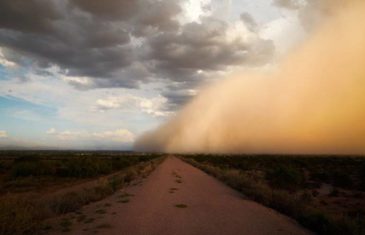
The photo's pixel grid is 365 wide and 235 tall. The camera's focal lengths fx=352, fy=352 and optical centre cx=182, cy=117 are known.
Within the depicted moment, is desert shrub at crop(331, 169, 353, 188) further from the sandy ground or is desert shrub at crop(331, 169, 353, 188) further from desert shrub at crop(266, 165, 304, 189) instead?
the sandy ground

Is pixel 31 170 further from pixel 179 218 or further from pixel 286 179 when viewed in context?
pixel 179 218

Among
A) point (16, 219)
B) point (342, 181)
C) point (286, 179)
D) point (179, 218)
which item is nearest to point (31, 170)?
point (286, 179)

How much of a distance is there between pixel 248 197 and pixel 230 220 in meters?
6.95

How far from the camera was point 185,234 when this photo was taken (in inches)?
Result: 397

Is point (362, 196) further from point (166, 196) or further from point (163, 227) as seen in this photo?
point (163, 227)

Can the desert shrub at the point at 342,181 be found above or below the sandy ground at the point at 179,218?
above

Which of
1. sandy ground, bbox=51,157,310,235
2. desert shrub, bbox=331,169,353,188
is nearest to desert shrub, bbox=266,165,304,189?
desert shrub, bbox=331,169,353,188

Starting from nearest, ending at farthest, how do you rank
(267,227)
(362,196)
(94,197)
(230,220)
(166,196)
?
1. (267,227)
2. (230,220)
3. (94,197)
4. (166,196)
5. (362,196)

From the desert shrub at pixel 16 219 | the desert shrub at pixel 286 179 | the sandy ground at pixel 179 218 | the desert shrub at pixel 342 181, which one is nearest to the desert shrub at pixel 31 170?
the desert shrub at pixel 286 179

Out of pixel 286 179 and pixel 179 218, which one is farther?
pixel 286 179

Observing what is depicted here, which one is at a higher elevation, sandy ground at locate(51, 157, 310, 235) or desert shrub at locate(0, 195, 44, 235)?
desert shrub at locate(0, 195, 44, 235)

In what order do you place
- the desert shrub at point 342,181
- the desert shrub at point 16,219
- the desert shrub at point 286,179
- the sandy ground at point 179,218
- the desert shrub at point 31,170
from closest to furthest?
the desert shrub at point 16,219
the sandy ground at point 179,218
the desert shrub at point 286,179
the desert shrub at point 342,181
the desert shrub at point 31,170

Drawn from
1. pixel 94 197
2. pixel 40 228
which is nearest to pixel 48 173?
pixel 94 197

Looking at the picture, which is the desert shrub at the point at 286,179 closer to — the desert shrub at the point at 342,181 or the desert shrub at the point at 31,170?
the desert shrub at the point at 342,181
